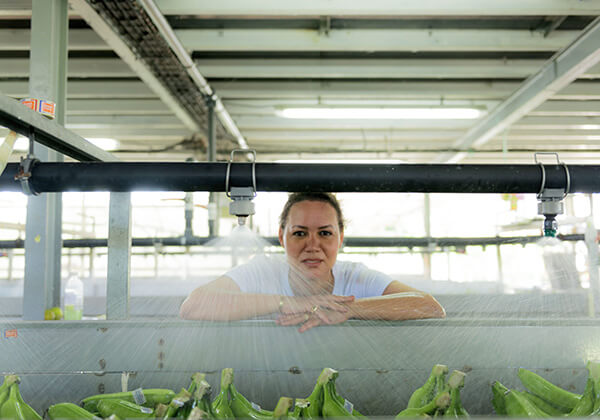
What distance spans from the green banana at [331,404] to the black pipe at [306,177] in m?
0.44

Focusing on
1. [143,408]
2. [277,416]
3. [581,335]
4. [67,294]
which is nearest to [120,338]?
[143,408]

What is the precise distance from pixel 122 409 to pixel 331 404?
484 mm

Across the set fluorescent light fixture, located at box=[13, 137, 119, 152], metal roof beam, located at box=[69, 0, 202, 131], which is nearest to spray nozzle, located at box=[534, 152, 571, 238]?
metal roof beam, located at box=[69, 0, 202, 131]

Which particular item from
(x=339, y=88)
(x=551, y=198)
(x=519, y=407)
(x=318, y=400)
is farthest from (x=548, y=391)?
(x=339, y=88)

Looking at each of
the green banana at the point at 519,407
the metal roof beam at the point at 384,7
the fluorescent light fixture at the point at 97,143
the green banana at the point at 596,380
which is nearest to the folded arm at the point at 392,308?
the green banana at the point at 519,407

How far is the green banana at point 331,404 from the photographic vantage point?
0.97 meters

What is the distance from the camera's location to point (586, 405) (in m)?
1.00

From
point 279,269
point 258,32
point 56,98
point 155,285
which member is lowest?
point 155,285

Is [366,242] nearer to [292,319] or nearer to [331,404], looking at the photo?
[292,319]

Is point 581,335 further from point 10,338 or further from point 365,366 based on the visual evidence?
point 10,338

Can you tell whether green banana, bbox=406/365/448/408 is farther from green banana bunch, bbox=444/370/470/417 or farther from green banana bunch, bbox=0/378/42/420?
green banana bunch, bbox=0/378/42/420

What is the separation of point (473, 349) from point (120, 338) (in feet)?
3.17

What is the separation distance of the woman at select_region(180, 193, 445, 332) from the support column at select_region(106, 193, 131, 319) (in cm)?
19

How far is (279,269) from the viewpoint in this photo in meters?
1.75
